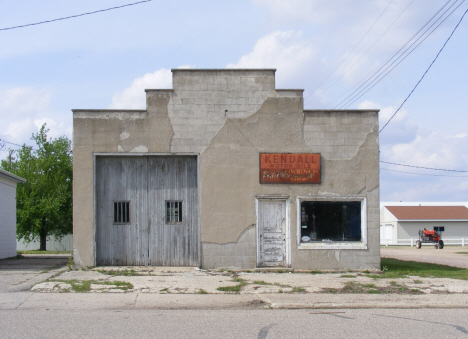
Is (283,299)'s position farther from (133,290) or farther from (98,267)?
(98,267)

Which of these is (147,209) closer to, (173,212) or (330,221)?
(173,212)

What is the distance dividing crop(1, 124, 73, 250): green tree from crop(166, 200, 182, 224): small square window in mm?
24458

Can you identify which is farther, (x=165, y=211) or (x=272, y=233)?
(x=165, y=211)

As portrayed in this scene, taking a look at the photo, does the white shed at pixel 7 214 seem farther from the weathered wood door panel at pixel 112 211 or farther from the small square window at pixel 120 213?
the small square window at pixel 120 213

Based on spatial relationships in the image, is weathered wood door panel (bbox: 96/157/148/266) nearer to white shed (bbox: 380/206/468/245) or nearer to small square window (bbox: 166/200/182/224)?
small square window (bbox: 166/200/182/224)

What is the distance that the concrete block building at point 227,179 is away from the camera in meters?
15.0

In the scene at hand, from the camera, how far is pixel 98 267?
1489cm

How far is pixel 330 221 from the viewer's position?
1533cm

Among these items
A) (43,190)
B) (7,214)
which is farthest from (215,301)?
(43,190)

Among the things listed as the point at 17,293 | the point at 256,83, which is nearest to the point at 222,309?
the point at 17,293

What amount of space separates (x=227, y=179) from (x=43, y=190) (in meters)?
27.0

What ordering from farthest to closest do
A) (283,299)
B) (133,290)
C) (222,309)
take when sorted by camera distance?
(133,290) < (283,299) < (222,309)

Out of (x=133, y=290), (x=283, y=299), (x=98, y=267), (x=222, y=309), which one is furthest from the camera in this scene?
(x=98, y=267)

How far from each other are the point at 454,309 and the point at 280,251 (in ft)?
19.4
